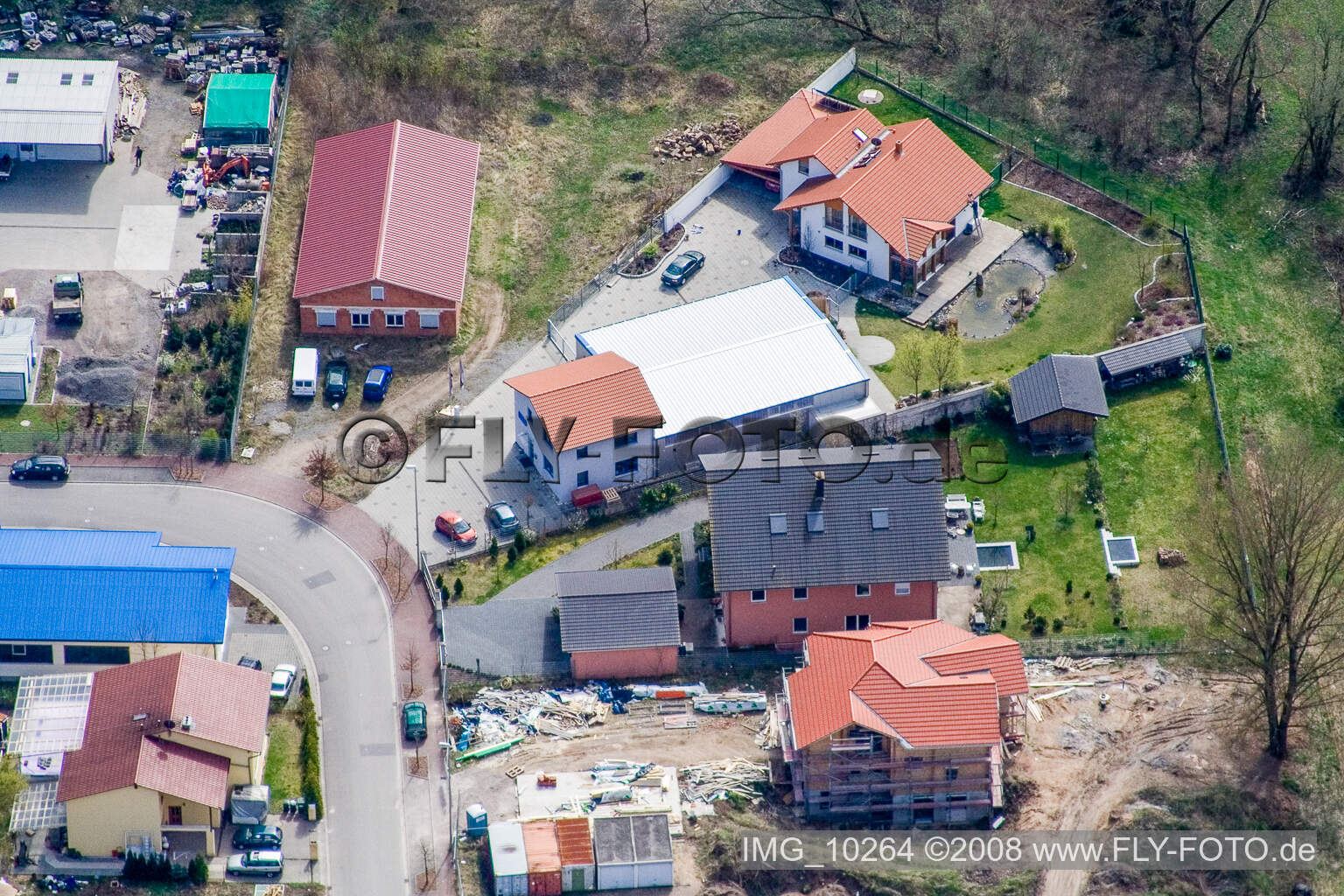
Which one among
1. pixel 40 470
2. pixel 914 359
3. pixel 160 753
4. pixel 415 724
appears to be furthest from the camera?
pixel 914 359

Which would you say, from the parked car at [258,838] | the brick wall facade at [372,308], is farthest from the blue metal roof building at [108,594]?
the brick wall facade at [372,308]

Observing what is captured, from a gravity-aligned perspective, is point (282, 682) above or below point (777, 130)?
below

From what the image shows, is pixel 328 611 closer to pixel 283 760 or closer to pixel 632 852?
pixel 283 760

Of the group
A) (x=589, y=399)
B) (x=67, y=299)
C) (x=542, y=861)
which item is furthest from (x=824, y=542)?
(x=67, y=299)

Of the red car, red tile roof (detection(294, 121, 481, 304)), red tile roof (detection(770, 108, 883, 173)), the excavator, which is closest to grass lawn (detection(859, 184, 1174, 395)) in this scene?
red tile roof (detection(770, 108, 883, 173))

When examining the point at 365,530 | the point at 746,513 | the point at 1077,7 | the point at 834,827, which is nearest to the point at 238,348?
the point at 365,530

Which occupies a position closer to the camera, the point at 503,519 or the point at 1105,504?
the point at 503,519
